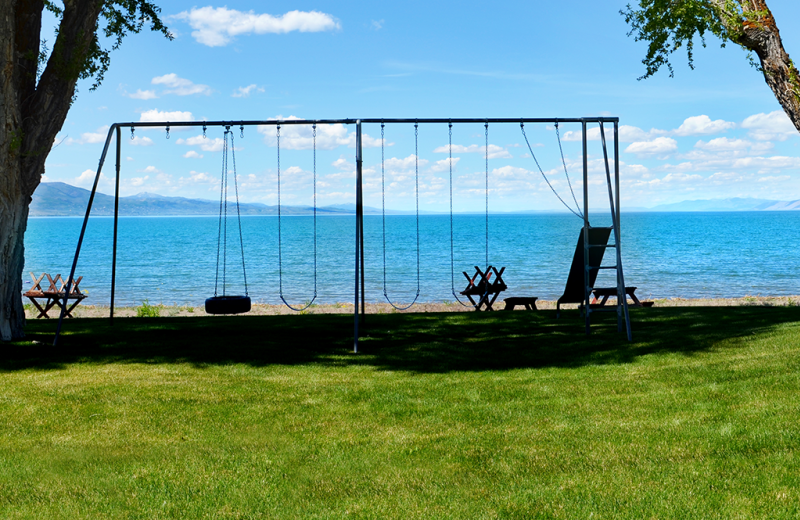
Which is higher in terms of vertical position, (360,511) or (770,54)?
(770,54)

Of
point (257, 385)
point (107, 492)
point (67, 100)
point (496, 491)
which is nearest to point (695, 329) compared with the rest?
point (257, 385)

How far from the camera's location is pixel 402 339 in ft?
31.0

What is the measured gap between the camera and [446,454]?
462 cm

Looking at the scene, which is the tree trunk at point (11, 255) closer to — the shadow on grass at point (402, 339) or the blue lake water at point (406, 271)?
the shadow on grass at point (402, 339)

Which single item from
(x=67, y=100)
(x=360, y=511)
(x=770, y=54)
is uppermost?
(x=770, y=54)

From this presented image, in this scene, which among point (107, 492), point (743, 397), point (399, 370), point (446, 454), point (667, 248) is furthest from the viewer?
point (667, 248)

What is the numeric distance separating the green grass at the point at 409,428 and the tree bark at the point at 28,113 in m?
0.93

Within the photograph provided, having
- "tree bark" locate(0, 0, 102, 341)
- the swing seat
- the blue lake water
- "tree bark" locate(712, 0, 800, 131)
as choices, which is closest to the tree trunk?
"tree bark" locate(0, 0, 102, 341)

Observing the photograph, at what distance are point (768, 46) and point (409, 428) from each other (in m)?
7.71

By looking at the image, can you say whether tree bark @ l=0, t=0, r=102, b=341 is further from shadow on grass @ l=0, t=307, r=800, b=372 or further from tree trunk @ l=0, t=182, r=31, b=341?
shadow on grass @ l=0, t=307, r=800, b=372

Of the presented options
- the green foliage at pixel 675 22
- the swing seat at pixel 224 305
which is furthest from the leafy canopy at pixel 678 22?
the swing seat at pixel 224 305

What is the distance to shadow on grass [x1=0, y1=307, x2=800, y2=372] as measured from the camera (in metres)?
8.05

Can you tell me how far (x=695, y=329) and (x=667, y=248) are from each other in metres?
47.4

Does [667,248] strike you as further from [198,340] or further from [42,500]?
[42,500]
